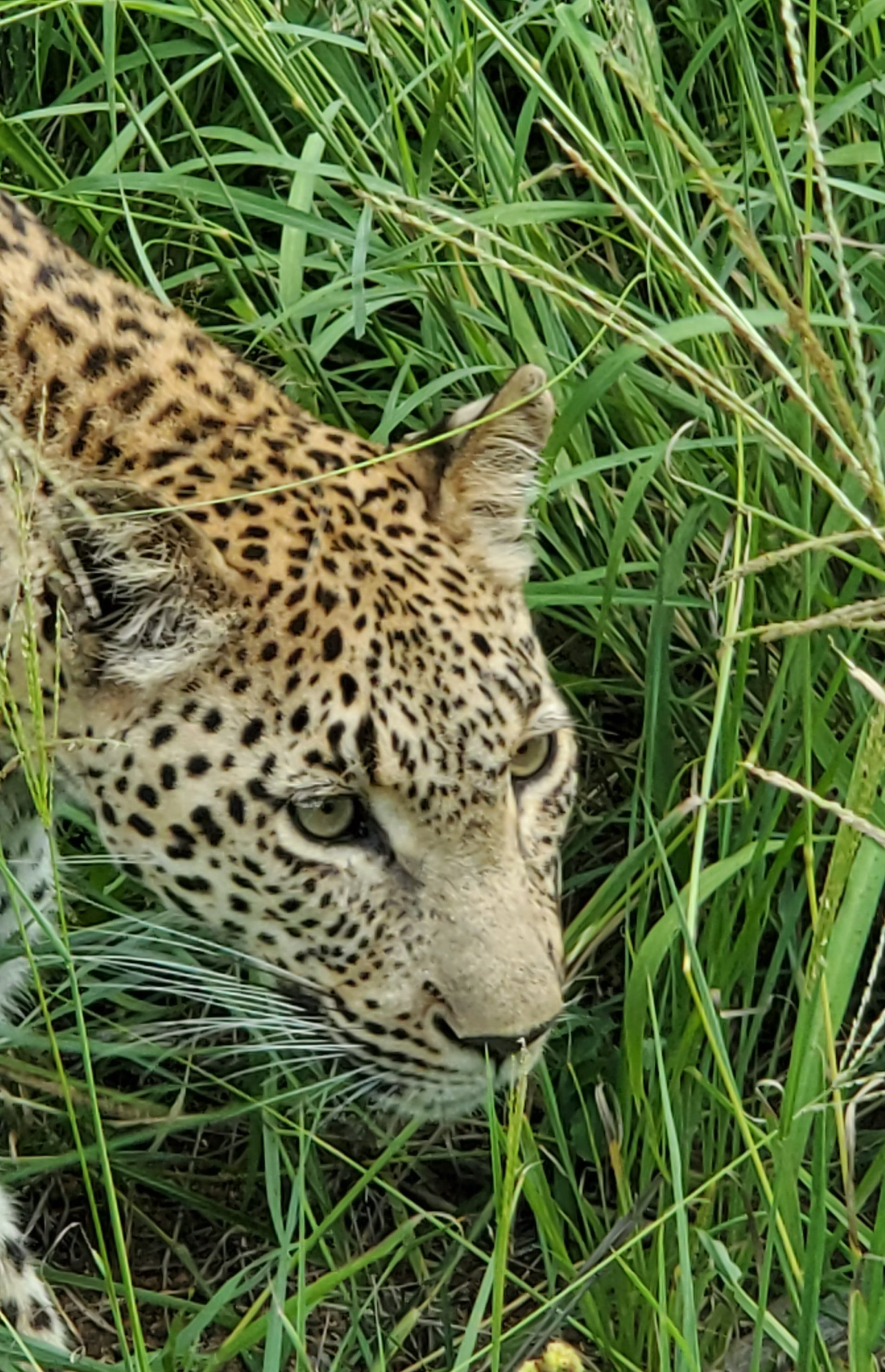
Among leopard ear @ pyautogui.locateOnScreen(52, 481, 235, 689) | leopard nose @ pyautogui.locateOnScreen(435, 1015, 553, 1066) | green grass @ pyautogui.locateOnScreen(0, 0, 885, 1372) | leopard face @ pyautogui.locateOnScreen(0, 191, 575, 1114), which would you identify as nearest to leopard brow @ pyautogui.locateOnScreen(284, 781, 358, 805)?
leopard face @ pyautogui.locateOnScreen(0, 191, 575, 1114)

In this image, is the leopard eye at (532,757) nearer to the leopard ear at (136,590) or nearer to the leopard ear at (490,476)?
the leopard ear at (490,476)

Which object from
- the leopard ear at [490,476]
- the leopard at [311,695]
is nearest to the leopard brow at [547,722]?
the leopard at [311,695]

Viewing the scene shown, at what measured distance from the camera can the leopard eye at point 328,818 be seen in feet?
10.4

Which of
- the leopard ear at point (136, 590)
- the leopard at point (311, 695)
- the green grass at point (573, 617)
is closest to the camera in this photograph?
the leopard ear at point (136, 590)

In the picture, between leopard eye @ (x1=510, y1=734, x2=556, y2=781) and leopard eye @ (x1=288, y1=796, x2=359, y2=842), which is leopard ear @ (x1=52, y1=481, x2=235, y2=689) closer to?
leopard eye @ (x1=288, y1=796, x2=359, y2=842)

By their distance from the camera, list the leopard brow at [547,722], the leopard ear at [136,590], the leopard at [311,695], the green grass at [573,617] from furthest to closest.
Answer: the green grass at [573,617]
the leopard brow at [547,722]
the leopard at [311,695]
the leopard ear at [136,590]

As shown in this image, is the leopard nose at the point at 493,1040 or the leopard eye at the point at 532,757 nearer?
the leopard nose at the point at 493,1040

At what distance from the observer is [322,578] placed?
3178 mm

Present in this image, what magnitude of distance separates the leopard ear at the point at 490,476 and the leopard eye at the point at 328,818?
444 mm

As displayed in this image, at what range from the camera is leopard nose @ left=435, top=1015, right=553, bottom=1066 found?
318 cm

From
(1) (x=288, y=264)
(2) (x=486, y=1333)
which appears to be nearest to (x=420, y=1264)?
(2) (x=486, y=1333)

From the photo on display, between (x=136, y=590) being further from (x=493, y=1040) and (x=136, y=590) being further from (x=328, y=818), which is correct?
(x=493, y=1040)

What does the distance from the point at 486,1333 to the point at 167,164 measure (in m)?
2.47

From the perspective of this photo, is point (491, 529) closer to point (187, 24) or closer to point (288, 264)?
point (288, 264)
